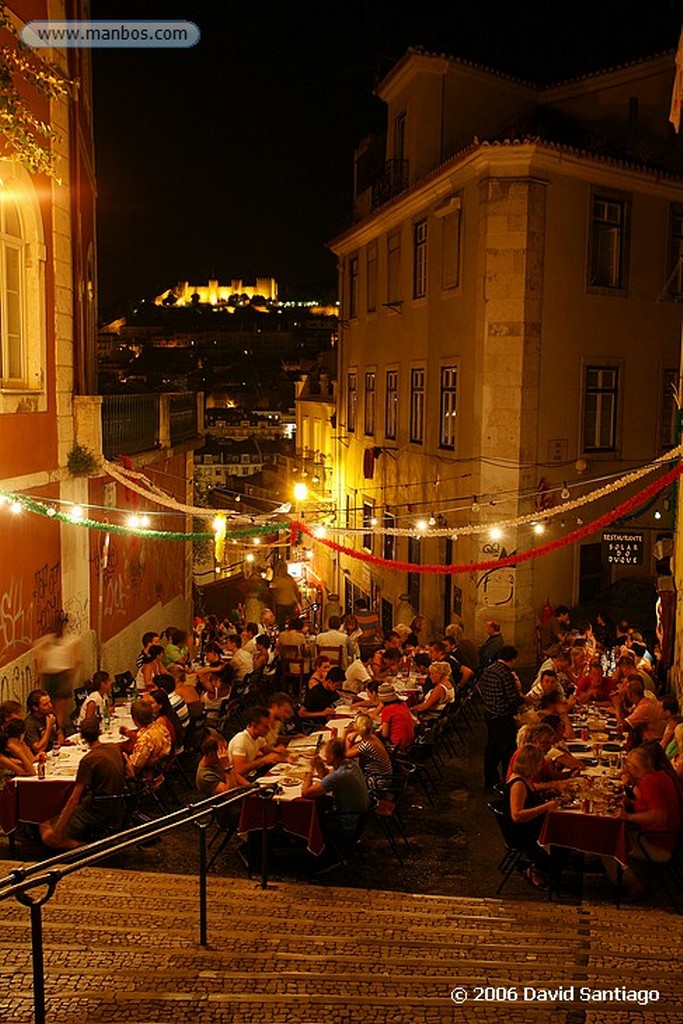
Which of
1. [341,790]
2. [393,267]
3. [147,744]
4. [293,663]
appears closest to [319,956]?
[341,790]

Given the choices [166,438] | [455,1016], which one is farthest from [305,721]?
[166,438]

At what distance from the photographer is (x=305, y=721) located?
11719 millimetres

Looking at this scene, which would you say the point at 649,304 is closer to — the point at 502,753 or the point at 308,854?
the point at 502,753

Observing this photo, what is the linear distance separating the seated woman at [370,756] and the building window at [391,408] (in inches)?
597

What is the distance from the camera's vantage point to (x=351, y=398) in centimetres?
2817

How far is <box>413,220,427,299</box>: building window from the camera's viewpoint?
21.4 metres

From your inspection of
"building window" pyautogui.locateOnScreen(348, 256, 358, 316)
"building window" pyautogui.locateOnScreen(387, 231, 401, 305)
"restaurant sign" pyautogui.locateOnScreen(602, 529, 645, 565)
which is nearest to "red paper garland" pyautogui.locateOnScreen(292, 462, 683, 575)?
"restaurant sign" pyautogui.locateOnScreen(602, 529, 645, 565)

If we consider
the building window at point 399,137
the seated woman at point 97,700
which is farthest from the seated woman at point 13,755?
the building window at point 399,137

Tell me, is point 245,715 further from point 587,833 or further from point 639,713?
point 587,833

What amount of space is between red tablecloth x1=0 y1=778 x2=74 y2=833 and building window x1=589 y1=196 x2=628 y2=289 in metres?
14.1

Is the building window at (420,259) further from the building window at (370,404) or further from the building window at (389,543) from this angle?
the building window at (389,543)

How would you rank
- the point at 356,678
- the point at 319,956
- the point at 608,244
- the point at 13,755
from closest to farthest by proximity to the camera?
1. the point at 319,956
2. the point at 13,755
3. the point at 356,678
4. the point at 608,244

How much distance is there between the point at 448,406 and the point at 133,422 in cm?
697

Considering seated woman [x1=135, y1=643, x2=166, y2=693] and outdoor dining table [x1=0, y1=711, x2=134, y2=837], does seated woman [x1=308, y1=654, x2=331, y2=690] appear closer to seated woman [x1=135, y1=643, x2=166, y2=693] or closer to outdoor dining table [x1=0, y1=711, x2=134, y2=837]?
seated woman [x1=135, y1=643, x2=166, y2=693]
